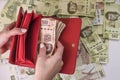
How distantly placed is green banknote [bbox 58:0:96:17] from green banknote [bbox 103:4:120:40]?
0.05 metres

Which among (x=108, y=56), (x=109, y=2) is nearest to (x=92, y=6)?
(x=109, y=2)

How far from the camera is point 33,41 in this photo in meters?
0.88

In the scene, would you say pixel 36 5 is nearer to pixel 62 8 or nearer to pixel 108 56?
pixel 62 8

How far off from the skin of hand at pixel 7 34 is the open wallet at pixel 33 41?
0.05 ft

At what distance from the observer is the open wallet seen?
868 mm

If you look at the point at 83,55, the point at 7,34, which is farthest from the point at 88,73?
the point at 7,34

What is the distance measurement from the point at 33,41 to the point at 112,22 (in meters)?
0.30

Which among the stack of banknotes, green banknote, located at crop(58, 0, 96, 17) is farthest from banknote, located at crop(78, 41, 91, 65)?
green banknote, located at crop(58, 0, 96, 17)

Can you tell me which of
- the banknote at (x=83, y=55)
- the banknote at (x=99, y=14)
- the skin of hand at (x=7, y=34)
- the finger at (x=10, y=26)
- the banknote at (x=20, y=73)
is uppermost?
the banknote at (x=99, y=14)

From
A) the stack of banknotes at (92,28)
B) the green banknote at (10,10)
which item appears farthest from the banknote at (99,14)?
the green banknote at (10,10)

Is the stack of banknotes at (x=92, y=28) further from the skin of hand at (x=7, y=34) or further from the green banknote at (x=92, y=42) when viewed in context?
the skin of hand at (x=7, y=34)

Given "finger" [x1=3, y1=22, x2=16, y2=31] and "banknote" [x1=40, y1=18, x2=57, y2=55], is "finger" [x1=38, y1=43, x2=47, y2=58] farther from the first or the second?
"finger" [x1=3, y1=22, x2=16, y2=31]

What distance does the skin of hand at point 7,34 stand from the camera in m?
0.86

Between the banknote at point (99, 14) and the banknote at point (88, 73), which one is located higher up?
the banknote at point (99, 14)
